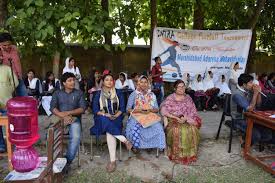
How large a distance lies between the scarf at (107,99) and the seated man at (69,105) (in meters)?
0.35

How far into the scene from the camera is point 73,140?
436cm

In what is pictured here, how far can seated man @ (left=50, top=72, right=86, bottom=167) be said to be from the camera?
4.45 metres

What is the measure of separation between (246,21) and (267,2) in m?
1.38

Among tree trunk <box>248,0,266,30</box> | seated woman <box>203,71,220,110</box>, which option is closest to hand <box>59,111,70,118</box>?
seated woman <box>203,71,220,110</box>

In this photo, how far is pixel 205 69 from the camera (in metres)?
9.01

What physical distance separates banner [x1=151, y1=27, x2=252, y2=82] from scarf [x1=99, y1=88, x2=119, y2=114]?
4.04m

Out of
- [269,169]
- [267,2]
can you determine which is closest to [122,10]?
[269,169]

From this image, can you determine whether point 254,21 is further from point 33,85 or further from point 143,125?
point 33,85

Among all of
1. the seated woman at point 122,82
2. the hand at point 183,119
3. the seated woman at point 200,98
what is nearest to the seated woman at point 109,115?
the hand at point 183,119

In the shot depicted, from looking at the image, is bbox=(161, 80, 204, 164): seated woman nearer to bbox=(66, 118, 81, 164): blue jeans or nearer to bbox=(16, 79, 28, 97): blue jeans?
bbox=(66, 118, 81, 164): blue jeans

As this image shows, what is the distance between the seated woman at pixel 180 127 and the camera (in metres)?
4.82

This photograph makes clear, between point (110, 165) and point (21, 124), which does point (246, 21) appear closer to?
point (110, 165)

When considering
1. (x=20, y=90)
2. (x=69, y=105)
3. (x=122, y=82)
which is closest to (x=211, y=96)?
(x=122, y=82)

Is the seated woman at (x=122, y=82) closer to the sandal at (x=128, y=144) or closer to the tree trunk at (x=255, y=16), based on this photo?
the sandal at (x=128, y=144)
